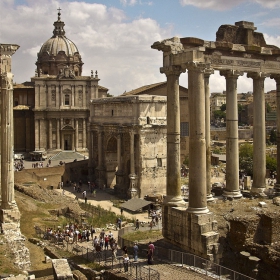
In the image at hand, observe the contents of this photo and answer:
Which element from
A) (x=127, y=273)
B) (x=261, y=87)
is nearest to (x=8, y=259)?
(x=127, y=273)

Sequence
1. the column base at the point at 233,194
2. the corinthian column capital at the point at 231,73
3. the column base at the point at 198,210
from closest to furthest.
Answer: the column base at the point at 198,210 → the corinthian column capital at the point at 231,73 → the column base at the point at 233,194

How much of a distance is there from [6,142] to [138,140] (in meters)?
19.7

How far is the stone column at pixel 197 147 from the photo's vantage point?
49.6 feet

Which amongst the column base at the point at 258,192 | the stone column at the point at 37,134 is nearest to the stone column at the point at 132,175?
the stone column at the point at 37,134

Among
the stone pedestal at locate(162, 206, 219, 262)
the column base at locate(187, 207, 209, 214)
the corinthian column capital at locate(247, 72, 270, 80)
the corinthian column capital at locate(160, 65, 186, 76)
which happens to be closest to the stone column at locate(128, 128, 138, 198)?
the corinthian column capital at locate(247, 72, 270, 80)

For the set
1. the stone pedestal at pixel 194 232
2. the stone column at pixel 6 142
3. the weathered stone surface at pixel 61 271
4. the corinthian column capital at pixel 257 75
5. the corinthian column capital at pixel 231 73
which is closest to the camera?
the weathered stone surface at pixel 61 271

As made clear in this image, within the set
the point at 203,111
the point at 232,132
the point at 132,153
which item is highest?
the point at 203,111

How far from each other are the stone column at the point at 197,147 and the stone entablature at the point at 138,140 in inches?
946

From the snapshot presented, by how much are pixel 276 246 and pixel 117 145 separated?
30296mm

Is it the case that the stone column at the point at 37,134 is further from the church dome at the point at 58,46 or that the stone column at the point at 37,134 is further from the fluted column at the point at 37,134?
the church dome at the point at 58,46

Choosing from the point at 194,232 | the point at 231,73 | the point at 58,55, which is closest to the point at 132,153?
the point at 231,73

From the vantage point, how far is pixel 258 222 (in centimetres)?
1531

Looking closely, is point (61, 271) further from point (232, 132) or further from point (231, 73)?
point (231, 73)

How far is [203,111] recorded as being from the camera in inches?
602
